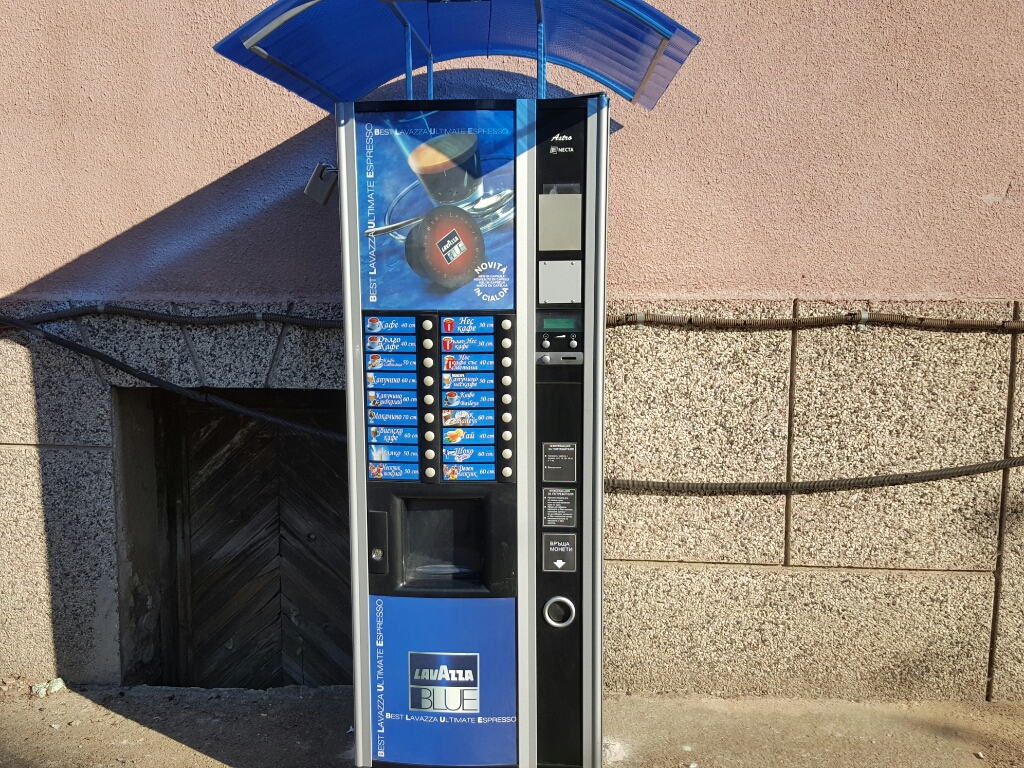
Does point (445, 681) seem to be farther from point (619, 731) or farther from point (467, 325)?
point (467, 325)

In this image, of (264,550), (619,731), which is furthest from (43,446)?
(619,731)

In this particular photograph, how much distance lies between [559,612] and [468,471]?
0.56 m

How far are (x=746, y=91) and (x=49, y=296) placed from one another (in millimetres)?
3100

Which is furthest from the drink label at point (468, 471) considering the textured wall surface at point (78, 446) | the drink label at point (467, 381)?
the textured wall surface at point (78, 446)

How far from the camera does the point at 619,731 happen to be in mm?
3057

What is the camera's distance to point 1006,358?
119 inches

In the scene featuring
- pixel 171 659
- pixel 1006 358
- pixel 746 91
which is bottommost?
pixel 171 659

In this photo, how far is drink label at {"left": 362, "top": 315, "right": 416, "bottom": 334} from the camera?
232 centimetres

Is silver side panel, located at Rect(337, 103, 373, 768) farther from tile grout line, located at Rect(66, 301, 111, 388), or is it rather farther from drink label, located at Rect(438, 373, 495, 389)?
tile grout line, located at Rect(66, 301, 111, 388)

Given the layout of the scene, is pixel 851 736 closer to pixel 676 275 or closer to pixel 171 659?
pixel 676 275

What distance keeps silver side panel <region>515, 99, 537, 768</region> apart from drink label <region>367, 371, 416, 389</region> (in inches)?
13.1

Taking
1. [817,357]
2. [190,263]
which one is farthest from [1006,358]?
[190,263]

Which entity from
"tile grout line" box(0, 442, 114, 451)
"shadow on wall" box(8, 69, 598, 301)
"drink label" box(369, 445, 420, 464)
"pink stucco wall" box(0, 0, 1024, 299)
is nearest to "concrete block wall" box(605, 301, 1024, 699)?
Result: "pink stucco wall" box(0, 0, 1024, 299)

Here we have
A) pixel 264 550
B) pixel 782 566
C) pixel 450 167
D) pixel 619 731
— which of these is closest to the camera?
pixel 450 167
